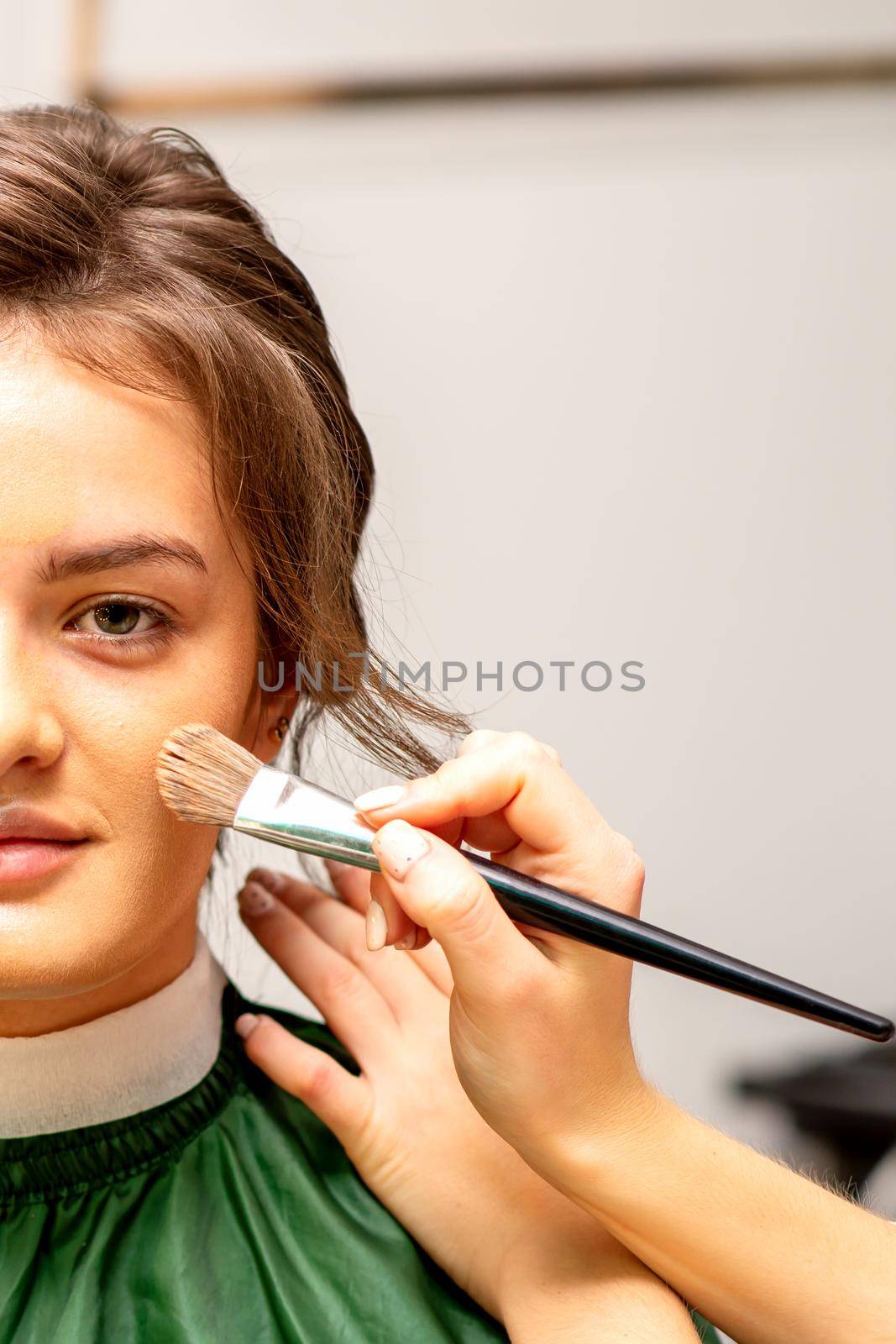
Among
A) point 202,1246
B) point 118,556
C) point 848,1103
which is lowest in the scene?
point 848,1103

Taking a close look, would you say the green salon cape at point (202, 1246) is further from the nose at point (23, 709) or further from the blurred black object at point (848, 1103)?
the blurred black object at point (848, 1103)

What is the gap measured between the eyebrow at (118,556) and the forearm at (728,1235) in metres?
0.29

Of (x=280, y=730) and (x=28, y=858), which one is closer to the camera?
(x=28, y=858)

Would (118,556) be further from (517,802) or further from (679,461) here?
(679,461)

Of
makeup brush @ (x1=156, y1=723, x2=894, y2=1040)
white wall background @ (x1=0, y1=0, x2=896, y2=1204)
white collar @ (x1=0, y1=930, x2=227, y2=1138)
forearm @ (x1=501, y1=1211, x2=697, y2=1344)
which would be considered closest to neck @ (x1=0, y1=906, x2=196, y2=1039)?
white collar @ (x1=0, y1=930, x2=227, y2=1138)

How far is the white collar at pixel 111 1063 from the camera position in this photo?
21.5 inches

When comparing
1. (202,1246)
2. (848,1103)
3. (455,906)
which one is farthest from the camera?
(848,1103)

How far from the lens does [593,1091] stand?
48cm

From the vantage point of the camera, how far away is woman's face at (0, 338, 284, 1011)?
1.59 ft

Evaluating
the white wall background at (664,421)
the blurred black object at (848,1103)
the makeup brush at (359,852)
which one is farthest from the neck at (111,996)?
the blurred black object at (848,1103)

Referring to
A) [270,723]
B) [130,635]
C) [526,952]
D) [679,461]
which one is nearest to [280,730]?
[270,723]

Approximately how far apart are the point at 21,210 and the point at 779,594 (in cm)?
71

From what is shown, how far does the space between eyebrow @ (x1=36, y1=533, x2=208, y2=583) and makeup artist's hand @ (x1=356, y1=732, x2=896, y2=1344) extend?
0.14 m

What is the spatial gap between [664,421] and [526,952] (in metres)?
0.70
